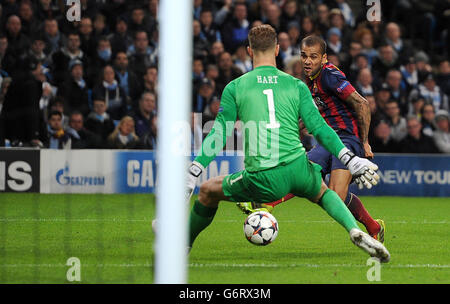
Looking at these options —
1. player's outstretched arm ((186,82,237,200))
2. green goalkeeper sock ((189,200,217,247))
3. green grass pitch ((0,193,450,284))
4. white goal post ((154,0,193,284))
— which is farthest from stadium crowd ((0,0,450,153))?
white goal post ((154,0,193,284))

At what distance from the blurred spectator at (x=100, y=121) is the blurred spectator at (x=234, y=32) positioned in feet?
9.20

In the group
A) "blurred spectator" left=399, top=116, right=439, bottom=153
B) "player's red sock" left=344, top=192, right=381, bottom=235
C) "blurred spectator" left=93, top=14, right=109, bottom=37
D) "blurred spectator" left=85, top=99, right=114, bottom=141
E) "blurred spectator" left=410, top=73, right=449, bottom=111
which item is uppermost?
"blurred spectator" left=93, top=14, right=109, bottom=37

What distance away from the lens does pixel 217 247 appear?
7582 mm

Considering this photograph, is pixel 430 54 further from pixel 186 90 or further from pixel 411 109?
pixel 186 90

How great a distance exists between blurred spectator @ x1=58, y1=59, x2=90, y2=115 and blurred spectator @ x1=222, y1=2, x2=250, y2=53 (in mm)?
2823

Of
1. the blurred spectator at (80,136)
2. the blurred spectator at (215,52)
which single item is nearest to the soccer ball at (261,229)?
the blurred spectator at (80,136)

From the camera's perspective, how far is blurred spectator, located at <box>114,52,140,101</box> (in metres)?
13.6

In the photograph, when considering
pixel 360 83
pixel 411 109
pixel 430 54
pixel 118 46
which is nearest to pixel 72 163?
pixel 118 46

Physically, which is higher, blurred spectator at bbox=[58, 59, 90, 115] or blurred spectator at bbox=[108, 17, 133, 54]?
blurred spectator at bbox=[108, 17, 133, 54]

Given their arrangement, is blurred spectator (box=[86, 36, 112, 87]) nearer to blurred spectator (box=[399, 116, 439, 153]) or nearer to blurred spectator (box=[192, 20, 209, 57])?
blurred spectator (box=[192, 20, 209, 57])

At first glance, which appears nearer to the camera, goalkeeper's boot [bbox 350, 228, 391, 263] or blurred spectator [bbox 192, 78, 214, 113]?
goalkeeper's boot [bbox 350, 228, 391, 263]

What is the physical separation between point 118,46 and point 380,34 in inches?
204

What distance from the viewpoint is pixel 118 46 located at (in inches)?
555

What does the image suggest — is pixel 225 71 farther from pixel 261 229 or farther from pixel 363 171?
pixel 363 171
